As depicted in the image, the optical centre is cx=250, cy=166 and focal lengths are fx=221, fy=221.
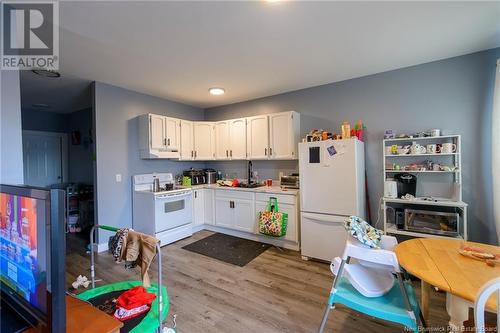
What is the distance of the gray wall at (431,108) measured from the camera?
2.54 metres

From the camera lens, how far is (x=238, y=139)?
4.25 m

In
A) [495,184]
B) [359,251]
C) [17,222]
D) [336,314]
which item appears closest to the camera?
[17,222]

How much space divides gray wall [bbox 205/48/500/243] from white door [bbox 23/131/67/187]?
5780 mm

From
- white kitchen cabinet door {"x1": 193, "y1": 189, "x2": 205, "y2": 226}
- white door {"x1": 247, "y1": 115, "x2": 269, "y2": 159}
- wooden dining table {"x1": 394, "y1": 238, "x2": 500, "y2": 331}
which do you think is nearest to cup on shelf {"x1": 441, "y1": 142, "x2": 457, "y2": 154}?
wooden dining table {"x1": 394, "y1": 238, "x2": 500, "y2": 331}

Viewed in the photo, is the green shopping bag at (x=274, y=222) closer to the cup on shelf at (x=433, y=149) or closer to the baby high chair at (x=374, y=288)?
the baby high chair at (x=374, y=288)

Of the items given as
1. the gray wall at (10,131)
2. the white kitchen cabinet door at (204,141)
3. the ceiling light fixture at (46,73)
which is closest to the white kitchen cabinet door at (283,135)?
the white kitchen cabinet door at (204,141)

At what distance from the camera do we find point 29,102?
4.42 meters

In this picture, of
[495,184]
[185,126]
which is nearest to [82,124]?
[185,126]

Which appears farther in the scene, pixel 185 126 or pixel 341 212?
pixel 185 126

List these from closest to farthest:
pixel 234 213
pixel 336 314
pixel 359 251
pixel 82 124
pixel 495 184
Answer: pixel 359 251 → pixel 336 314 → pixel 495 184 → pixel 234 213 → pixel 82 124

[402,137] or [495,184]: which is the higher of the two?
[402,137]

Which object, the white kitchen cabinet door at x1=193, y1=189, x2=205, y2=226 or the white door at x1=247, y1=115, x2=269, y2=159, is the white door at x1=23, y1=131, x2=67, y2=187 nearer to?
the white kitchen cabinet door at x1=193, y1=189, x2=205, y2=226

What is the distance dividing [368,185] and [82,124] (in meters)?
6.10

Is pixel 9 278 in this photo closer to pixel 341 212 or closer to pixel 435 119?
pixel 341 212
